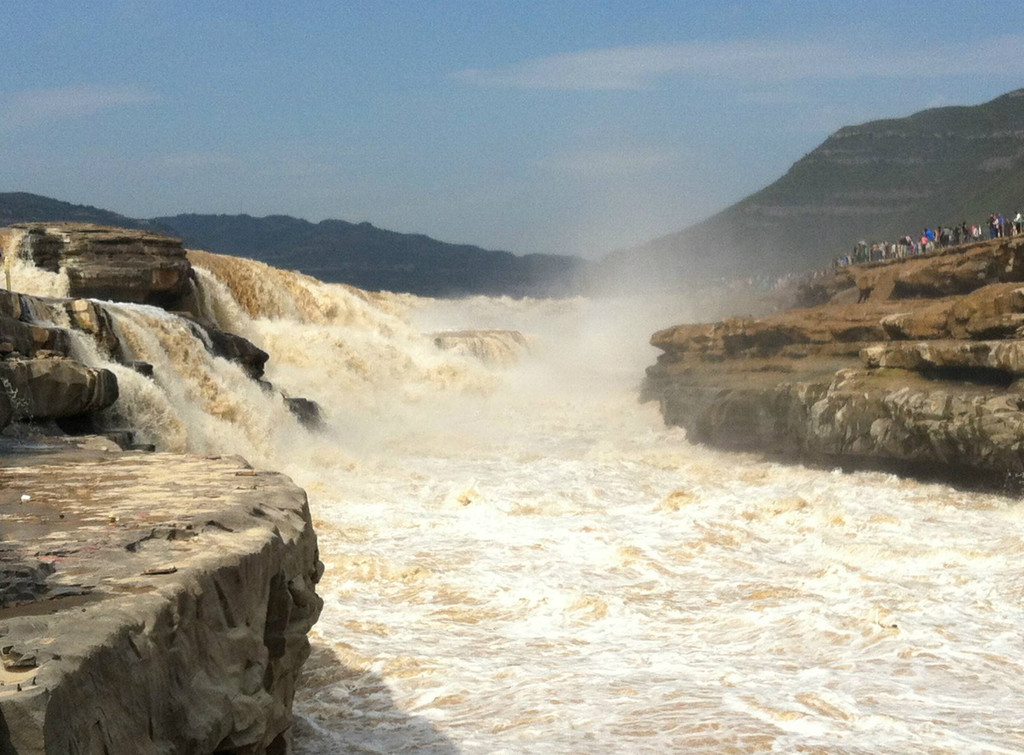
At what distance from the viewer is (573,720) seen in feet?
19.9

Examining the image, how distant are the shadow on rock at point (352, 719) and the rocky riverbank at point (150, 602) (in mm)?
666

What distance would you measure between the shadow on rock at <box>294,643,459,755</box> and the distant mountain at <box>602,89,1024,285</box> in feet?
243

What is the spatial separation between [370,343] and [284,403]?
7.57 meters

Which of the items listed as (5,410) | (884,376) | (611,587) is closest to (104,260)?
(5,410)

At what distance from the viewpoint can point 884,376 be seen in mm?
15391

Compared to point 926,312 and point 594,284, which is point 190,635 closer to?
point 926,312

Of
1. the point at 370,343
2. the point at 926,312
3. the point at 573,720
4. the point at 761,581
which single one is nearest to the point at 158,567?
the point at 573,720

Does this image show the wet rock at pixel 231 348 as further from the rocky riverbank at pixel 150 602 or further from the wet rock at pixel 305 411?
the rocky riverbank at pixel 150 602

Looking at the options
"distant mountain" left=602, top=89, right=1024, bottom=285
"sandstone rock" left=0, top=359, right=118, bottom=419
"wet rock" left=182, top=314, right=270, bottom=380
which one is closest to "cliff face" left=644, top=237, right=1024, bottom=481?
"wet rock" left=182, top=314, right=270, bottom=380

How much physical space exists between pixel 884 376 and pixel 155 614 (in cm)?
1356

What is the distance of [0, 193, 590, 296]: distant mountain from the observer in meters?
114

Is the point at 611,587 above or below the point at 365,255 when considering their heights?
below

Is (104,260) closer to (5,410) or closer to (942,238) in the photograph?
(5,410)

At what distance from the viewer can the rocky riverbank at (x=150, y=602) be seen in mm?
2711
